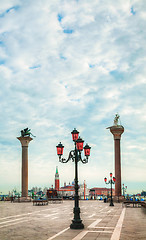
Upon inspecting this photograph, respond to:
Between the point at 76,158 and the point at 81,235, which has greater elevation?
the point at 76,158

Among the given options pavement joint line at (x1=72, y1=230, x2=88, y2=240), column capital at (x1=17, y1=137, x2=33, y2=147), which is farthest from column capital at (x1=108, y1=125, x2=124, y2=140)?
pavement joint line at (x1=72, y1=230, x2=88, y2=240)

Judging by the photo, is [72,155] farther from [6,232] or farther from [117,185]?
[117,185]

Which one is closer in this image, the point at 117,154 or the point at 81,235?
the point at 81,235

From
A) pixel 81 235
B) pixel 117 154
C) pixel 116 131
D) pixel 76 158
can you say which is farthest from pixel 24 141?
pixel 81 235

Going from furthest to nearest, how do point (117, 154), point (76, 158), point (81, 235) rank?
point (117, 154) → point (76, 158) → point (81, 235)

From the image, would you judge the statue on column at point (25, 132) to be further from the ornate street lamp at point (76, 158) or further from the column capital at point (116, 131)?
the ornate street lamp at point (76, 158)

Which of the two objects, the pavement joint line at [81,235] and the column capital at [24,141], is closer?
the pavement joint line at [81,235]

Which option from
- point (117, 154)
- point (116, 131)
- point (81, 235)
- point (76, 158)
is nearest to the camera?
point (81, 235)

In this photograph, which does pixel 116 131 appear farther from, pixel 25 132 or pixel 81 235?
pixel 81 235

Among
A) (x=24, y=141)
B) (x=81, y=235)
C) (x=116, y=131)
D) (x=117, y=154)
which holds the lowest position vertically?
(x=81, y=235)

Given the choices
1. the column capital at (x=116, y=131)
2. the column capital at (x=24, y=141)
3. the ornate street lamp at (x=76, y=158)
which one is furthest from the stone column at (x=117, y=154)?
the ornate street lamp at (x=76, y=158)

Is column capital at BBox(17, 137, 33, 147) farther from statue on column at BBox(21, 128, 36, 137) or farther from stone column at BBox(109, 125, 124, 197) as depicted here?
stone column at BBox(109, 125, 124, 197)

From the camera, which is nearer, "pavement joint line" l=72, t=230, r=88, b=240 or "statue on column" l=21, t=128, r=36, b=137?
"pavement joint line" l=72, t=230, r=88, b=240

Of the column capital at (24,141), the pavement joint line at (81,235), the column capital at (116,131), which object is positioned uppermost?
the column capital at (116,131)
